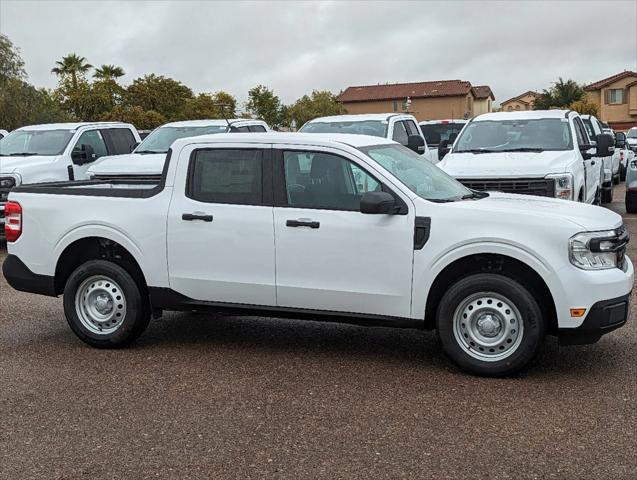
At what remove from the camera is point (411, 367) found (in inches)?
249

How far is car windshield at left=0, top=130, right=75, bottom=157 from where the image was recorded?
14.6 meters

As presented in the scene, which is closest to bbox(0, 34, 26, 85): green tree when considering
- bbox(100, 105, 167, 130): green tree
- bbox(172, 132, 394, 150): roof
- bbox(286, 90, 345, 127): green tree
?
bbox(100, 105, 167, 130): green tree

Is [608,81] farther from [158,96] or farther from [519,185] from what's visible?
[519,185]

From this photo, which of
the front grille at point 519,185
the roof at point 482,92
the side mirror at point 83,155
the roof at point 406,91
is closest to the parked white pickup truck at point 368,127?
the front grille at point 519,185

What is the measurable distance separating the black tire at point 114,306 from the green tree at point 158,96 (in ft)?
208

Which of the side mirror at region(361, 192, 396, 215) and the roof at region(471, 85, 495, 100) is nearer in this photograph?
the side mirror at region(361, 192, 396, 215)

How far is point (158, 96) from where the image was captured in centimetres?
6925

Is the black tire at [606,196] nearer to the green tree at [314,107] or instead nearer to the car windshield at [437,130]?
the car windshield at [437,130]

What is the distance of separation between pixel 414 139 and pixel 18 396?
9018 mm

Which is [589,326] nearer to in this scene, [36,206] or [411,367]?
[411,367]

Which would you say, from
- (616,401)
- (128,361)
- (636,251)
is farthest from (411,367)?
(636,251)

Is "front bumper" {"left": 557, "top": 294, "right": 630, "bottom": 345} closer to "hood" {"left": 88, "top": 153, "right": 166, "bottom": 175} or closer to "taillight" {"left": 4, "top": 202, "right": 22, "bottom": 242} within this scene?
"taillight" {"left": 4, "top": 202, "right": 22, "bottom": 242}

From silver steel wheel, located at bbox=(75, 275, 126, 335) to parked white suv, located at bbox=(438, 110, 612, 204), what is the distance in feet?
17.9

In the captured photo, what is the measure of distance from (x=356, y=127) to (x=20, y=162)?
570 cm
